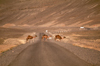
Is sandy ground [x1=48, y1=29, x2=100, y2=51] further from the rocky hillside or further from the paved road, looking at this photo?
the rocky hillside

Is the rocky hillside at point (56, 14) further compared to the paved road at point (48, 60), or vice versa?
the rocky hillside at point (56, 14)

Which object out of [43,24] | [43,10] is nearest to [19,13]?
[43,10]

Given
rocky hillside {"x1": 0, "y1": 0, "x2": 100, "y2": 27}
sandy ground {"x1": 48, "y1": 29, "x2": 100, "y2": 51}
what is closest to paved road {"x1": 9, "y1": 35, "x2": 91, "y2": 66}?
sandy ground {"x1": 48, "y1": 29, "x2": 100, "y2": 51}

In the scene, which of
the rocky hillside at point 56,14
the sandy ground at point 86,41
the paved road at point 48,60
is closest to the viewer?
the paved road at point 48,60

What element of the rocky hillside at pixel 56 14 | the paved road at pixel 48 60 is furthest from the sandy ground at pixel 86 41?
the rocky hillside at pixel 56 14

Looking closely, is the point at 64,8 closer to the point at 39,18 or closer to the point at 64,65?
the point at 39,18

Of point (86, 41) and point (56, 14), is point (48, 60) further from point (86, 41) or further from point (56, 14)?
point (56, 14)

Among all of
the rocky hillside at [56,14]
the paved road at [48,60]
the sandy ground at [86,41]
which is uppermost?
Result: the rocky hillside at [56,14]

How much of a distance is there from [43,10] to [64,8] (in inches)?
888

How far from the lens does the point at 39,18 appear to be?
412 ft

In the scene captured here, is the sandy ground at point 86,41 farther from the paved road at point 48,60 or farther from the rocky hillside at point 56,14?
the rocky hillside at point 56,14

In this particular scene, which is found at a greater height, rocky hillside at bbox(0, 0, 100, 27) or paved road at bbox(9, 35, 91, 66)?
rocky hillside at bbox(0, 0, 100, 27)

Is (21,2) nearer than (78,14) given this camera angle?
No

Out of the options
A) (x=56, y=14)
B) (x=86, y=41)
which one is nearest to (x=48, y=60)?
(x=86, y=41)
